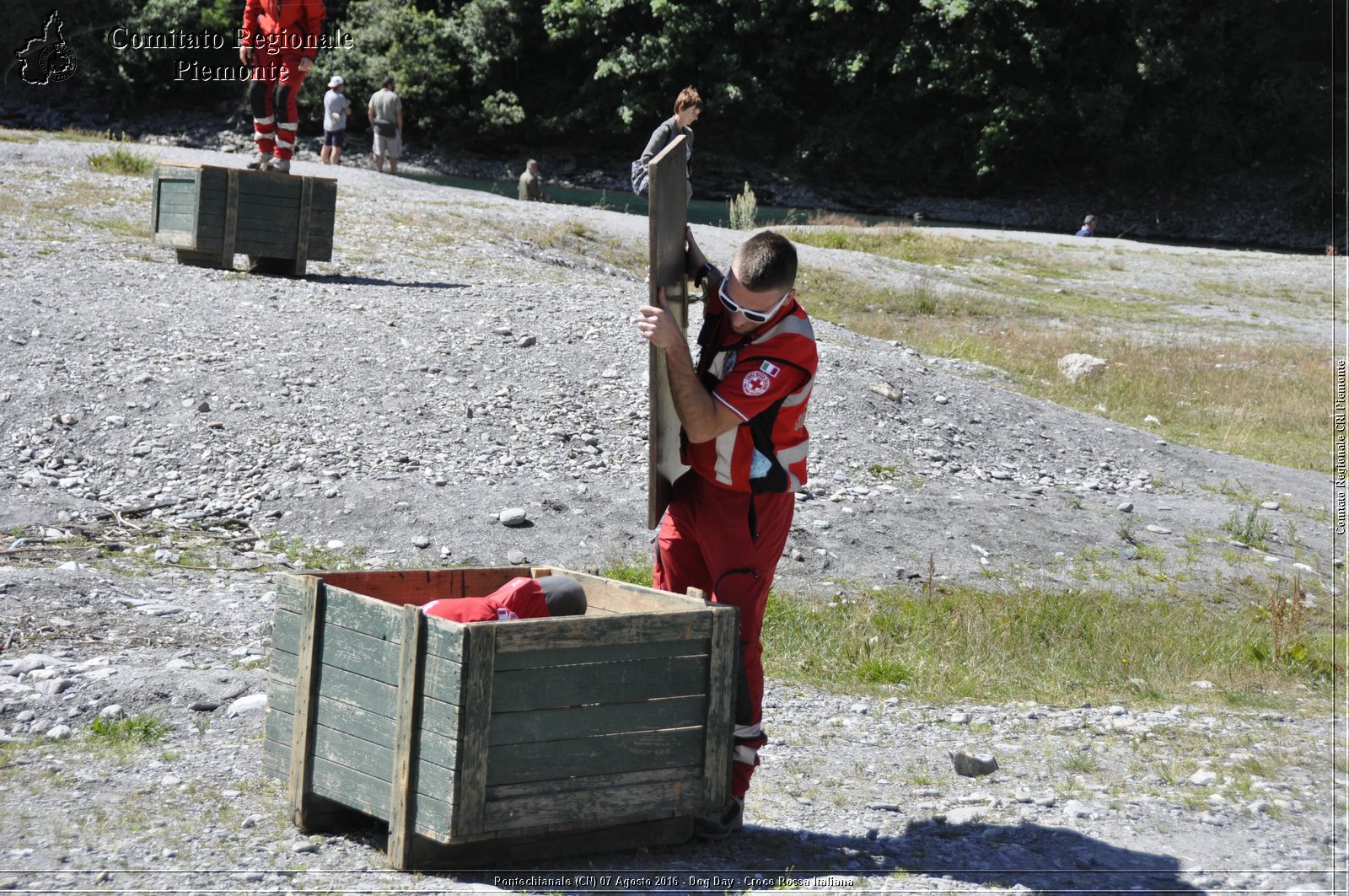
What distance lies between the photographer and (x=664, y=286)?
14.8 ft

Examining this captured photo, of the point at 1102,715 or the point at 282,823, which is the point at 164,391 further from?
the point at 1102,715

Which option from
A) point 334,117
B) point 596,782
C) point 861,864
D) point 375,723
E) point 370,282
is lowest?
point 861,864

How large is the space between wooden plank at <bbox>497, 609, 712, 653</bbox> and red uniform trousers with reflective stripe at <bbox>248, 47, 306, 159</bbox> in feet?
34.0

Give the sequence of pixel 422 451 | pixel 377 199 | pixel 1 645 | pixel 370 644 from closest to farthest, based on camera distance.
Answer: pixel 370 644
pixel 1 645
pixel 422 451
pixel 377 199

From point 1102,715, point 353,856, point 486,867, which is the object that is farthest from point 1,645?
point 1102,715

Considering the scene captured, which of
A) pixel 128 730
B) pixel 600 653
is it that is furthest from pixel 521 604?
pixel 128 730

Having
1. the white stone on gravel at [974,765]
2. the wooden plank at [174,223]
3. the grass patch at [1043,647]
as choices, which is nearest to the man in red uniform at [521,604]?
the white stone on gravel at [974,765]

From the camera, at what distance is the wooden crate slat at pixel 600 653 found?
12.6 ft

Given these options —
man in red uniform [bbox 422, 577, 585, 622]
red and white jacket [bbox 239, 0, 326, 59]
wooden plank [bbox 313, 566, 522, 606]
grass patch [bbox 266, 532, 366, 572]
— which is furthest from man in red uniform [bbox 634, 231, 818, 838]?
red and white jacket [bbox 239, 0, 326, 59]

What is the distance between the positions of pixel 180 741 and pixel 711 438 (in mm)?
2460

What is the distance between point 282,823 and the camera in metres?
4.33

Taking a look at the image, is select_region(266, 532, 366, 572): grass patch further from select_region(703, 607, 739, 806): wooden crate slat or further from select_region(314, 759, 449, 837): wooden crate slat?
select_region(703, 607, 739, 806): wooden crate slat

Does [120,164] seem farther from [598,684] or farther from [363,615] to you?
[598,684]

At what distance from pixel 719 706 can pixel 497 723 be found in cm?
78
